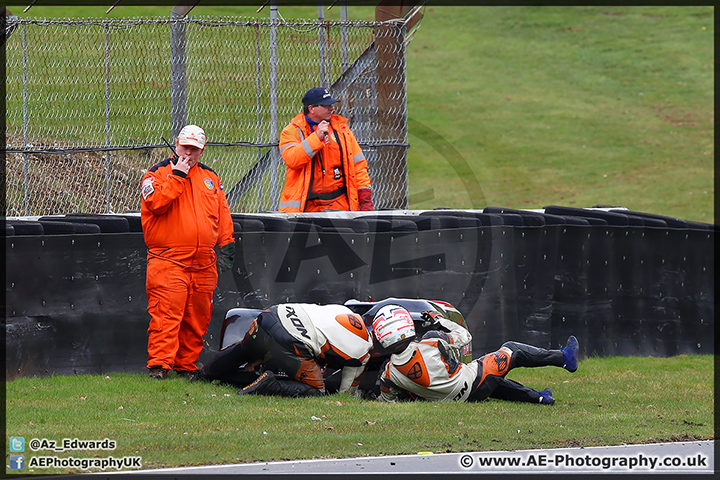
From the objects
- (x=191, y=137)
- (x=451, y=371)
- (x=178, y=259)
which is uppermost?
(x=191, y=137)

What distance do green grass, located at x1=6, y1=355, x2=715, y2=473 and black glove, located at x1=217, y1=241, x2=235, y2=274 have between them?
1.10 m

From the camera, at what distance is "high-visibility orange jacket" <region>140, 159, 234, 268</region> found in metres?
7.98

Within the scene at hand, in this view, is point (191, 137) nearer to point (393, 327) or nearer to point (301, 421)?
point (393, 327)

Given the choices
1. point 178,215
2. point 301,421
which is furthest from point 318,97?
point 301,421

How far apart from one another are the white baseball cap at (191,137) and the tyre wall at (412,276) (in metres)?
0.98

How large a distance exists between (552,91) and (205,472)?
34653mm

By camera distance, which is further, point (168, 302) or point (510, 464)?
point (168, 302)

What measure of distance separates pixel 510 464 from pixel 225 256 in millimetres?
3420

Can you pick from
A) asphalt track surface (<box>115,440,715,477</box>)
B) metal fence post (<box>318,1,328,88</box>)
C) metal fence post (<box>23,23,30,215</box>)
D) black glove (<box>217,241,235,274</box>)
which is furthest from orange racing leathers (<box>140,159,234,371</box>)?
metal fence post (<box>318,1,328,88</box>)

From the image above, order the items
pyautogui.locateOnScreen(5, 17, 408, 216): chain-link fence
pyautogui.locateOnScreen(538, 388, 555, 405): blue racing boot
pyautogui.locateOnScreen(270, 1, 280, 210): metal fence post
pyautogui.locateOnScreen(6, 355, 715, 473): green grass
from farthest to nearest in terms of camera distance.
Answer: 1. pyautogui.locateOnScreen(270, 1, 280, 210): metal fence post
2. pyautogui.locateOnScreen(5, 17, 408, 216): chain-link fence
3. pyautogui.locateOnScreen(538, 388, 555, 405): blue racing boot
4. pyautogui.locateOnScreen(6, 355, 715, 473): green grass

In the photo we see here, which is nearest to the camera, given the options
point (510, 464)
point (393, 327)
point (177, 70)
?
point (510, 464)

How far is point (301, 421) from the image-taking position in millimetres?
6953

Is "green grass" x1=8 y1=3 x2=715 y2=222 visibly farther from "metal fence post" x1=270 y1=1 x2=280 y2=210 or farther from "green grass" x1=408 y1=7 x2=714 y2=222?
"metal fence post" x1=270 y1=1 x2=280 y2=210

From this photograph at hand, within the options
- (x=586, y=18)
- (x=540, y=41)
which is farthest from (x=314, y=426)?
(x=586, y=18)
